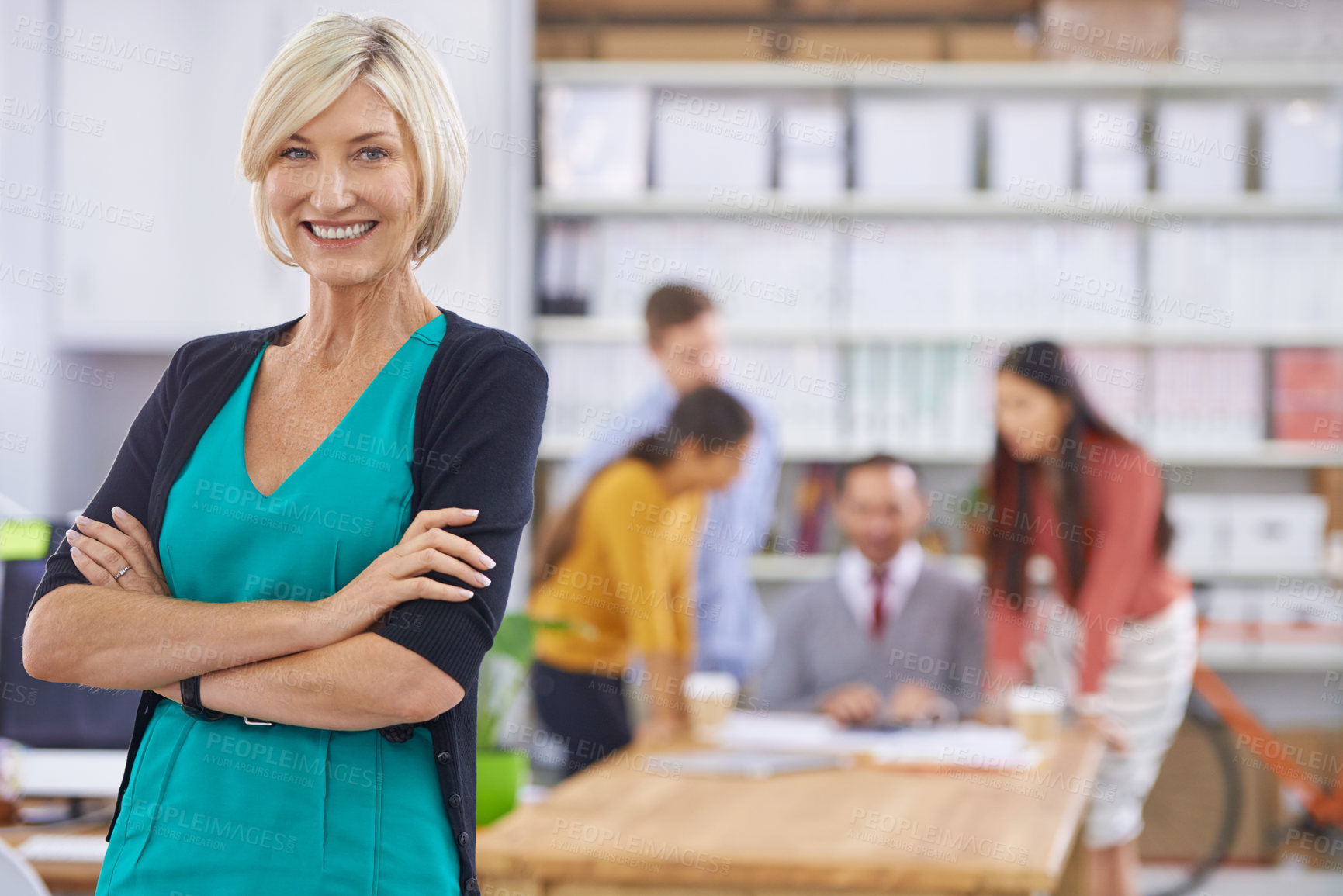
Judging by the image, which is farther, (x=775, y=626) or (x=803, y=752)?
(x=775, y=626)

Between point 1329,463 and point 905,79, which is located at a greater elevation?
point 905,79

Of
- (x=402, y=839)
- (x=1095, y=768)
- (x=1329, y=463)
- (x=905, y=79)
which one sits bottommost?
(x=1095, y=768)

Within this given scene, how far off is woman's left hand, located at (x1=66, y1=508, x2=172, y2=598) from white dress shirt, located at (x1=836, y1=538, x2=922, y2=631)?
2329 mm

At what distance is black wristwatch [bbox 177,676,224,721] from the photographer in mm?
1050

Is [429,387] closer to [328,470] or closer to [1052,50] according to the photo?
[328,470]

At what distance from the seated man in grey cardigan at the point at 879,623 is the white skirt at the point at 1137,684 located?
0.80ft

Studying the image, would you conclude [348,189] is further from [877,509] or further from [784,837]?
[877,509]

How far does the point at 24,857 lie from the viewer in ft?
5.28

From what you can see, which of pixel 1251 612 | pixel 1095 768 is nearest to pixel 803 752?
pixel 1095 768

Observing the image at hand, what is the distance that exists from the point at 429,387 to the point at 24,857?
991 mm

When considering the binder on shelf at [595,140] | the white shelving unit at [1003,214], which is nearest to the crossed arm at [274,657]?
the white shelving unit at [1003,214]

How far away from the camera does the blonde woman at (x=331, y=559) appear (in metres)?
1.02

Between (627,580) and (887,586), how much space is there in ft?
2.48

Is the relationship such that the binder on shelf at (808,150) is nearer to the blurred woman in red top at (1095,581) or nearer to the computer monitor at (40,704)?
the blurred woman in red top at (1095,581)
